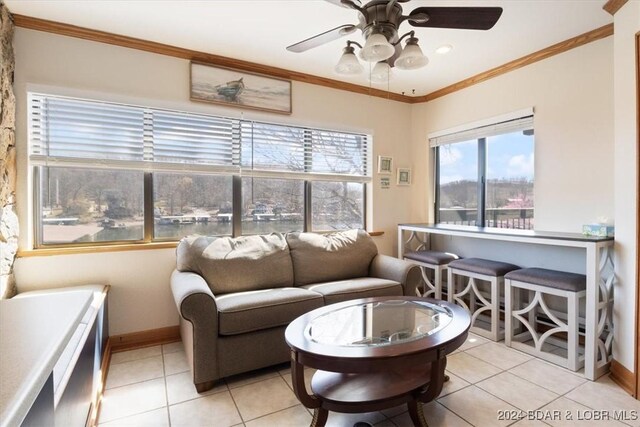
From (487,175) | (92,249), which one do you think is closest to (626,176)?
(487,175)

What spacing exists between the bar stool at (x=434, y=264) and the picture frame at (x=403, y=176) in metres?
0.94

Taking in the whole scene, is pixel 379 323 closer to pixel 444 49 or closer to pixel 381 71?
pixel 381 71

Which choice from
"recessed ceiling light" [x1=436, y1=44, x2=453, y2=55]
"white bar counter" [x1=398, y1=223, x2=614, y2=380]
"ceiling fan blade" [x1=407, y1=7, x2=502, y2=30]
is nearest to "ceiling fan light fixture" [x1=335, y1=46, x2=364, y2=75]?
"ceiling fan blade" [x1=407, y1=7, x2=502, y2=30]

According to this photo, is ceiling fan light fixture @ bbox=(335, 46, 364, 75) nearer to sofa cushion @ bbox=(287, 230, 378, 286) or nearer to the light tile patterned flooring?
sofa cushion @ bbox=(287, 230, 378, 286)

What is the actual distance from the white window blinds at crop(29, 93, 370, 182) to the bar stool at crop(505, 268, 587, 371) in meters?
1.94

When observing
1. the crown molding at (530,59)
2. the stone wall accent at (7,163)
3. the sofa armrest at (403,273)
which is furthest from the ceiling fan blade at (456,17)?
the stone wall accent at (7,163)

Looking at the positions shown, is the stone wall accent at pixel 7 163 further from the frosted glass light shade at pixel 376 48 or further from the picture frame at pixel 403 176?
the picture frame at pixel 403 176

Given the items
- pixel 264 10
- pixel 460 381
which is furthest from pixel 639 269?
pixel 264 10

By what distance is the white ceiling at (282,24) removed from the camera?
7.38 ft

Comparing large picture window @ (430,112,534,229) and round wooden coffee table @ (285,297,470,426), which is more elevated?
large picture window @ (430,112,534,229)

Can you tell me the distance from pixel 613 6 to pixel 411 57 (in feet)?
4.91

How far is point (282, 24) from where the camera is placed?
8.20 ft

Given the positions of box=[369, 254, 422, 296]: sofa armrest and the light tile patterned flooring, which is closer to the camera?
the light tile patterned flooring

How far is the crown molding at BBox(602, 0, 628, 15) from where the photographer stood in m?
2.09
